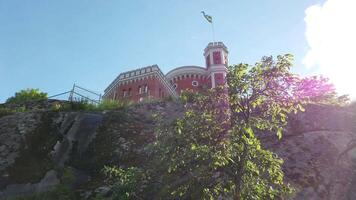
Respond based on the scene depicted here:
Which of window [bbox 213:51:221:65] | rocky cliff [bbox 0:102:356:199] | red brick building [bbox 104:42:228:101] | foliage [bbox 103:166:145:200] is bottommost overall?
foliage [bbox 103:166:145:200]

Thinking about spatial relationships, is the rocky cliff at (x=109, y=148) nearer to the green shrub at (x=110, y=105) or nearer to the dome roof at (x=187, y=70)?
the green shrub at (x=110, y=105)

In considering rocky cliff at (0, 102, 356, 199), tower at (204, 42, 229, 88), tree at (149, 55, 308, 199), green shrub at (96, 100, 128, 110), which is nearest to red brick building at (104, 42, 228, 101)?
tower at (204, 42, 229, 88)

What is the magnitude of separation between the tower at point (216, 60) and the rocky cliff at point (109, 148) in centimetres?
4064

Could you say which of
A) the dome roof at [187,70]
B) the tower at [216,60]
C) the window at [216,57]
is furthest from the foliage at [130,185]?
the dome roof at [187,70]

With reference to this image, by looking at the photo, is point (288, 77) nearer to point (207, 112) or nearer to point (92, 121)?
point (207, 112)

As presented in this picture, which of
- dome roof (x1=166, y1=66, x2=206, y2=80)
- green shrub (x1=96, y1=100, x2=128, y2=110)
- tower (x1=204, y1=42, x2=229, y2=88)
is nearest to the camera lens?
green shrub (x1=96, y1=100, x2=128, y2=110)

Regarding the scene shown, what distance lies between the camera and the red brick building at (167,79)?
49.3 metres

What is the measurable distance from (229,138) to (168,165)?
56.2 inches

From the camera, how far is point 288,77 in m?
7.30

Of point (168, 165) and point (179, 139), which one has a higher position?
point (179, 139)

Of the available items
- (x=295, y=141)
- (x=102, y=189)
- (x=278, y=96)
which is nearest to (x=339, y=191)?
(x=295, y=141)

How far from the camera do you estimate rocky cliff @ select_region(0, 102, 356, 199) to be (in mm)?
11797

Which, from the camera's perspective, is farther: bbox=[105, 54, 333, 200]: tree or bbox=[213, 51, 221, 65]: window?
bbox=[213, 51, 221, 65]: window

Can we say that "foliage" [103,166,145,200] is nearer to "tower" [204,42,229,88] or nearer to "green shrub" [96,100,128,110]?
"green shrub" [96,100,128,110]
